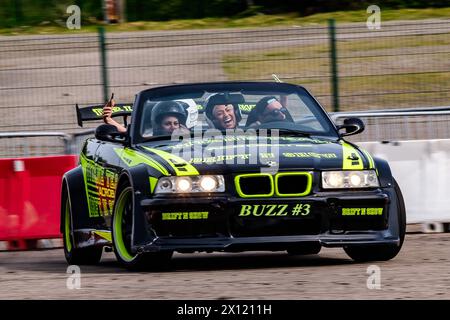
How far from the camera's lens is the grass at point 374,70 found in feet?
63.0

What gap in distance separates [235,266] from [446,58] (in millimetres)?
9896

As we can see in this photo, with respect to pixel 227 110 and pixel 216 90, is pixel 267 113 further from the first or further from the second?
pixel 216 90

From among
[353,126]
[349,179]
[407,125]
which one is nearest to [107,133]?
[353,126]

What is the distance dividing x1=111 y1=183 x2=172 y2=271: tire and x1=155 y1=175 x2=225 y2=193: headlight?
1.19 ft

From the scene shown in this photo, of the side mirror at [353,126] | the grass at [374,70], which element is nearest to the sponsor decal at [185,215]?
the side mirror at [353,126]

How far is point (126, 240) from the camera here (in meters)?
10.1

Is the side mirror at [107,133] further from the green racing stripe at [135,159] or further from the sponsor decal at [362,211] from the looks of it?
the sponsor decal at [362,211]

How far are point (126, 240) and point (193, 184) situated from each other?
91 cm

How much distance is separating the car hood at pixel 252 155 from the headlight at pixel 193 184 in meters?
0.04

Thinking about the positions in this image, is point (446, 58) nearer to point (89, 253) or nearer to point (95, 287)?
point (89, 253)

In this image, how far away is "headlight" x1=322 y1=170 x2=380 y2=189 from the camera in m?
9.65

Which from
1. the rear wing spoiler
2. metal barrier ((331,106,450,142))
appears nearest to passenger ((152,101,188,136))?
the rear wing spoiler

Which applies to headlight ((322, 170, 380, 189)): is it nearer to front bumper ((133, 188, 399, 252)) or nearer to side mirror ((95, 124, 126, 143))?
front bumper ((133, 188, 399, 252))

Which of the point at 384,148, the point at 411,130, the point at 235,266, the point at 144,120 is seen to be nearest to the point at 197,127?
the point at 144,120
